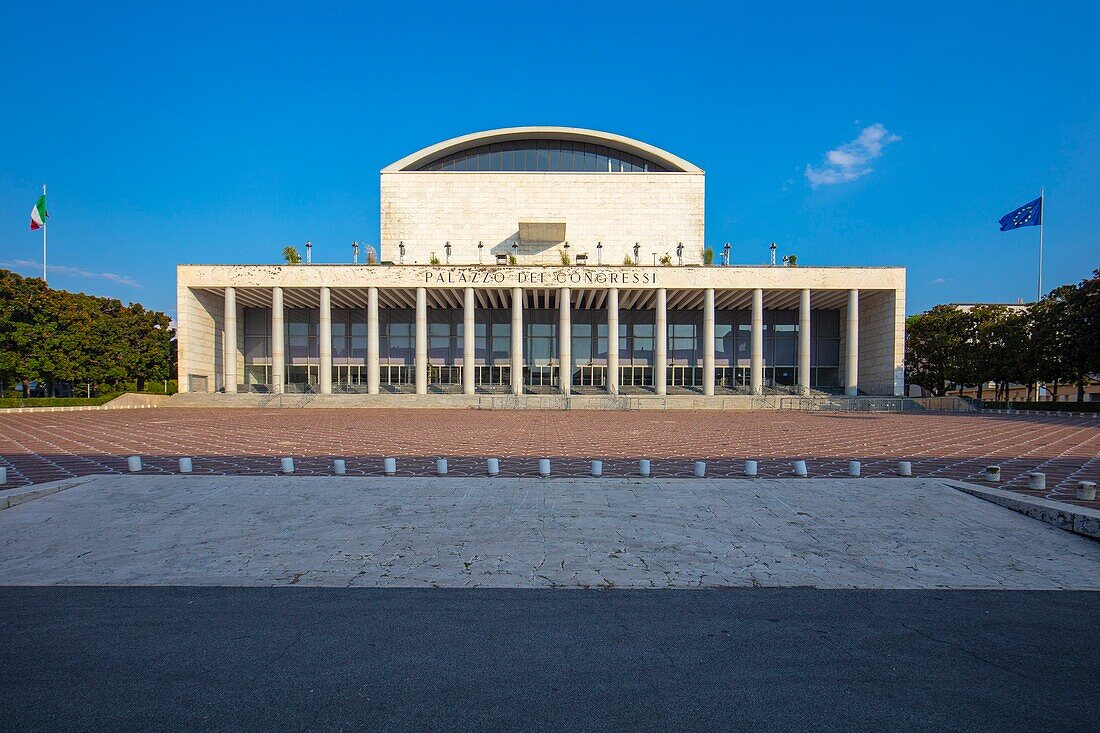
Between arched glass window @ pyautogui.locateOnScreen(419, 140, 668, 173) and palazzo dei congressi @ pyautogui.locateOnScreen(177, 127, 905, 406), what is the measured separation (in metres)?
0.14

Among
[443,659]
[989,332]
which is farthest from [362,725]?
[989,332]

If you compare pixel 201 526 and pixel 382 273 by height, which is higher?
pixel 382 273

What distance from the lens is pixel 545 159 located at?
53094 mm

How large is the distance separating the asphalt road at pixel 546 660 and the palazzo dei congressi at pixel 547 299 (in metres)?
37.1

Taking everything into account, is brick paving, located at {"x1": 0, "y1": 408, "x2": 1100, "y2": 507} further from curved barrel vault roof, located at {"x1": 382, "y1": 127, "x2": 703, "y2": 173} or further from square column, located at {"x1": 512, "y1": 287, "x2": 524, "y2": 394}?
curved barrel vault roof, located at {"x1": 382, "y1": 127, "x2": 703, "y2": 173}

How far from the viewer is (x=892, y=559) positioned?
6.27 meters

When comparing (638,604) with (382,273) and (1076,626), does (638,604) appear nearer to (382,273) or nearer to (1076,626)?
(1076,626)

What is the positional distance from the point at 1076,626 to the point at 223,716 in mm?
6547

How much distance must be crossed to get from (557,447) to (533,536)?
8.38 m

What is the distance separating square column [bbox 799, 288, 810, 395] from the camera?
41531mm

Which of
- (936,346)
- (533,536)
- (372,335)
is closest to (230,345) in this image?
(372,335)

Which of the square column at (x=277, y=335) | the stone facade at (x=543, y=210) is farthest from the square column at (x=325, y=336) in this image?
the stone facade at (x=543, y=210)

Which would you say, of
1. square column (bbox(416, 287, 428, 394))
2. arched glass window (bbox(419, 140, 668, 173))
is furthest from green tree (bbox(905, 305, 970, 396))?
square column (bbox(416, 287, 428, 394))

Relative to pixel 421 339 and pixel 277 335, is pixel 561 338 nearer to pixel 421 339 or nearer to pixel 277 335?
pixel 421 339
